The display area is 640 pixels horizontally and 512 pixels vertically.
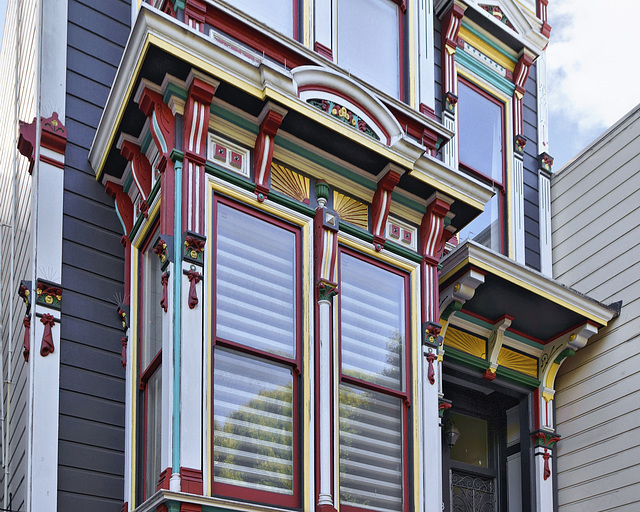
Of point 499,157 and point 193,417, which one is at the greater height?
point 499,157

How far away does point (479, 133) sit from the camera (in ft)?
44.1

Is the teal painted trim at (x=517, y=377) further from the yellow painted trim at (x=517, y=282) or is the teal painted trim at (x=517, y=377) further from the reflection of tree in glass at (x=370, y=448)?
the reflection of tree in glass at (x=370, y=448)

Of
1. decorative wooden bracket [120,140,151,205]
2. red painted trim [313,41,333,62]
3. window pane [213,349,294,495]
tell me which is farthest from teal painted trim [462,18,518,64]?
window pane [213,349,294,495]

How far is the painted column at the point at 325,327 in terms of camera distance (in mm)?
8383

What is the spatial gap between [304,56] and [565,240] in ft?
17.7

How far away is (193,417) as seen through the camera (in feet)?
25.5

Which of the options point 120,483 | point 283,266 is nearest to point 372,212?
point 283,266

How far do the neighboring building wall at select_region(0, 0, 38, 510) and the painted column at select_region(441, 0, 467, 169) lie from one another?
16.9 feet

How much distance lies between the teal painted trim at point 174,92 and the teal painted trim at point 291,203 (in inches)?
46.0

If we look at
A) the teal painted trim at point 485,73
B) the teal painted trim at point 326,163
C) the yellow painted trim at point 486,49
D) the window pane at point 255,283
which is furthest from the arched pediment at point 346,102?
the yellow painted trim at point 486,49

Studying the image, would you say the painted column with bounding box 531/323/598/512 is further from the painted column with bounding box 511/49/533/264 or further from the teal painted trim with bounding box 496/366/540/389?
the painted column with bounding box 511/49/533/264

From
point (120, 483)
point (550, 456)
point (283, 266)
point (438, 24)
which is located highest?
point (438, 24)

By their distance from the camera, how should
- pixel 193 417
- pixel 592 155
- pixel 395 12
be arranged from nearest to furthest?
1. pixel 193 417
2. pixel 395 12
3. pixel 592 155

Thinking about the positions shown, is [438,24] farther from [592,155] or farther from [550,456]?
[550,456]
